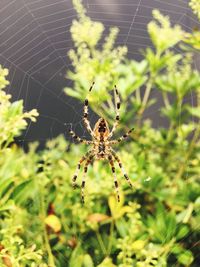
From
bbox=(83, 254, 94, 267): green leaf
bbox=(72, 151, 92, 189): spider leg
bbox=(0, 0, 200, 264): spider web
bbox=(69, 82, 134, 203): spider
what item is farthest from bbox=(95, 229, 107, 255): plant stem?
bbox=(0, 0, 200, 264): spider web

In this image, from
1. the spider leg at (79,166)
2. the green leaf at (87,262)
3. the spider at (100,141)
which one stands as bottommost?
the green leaf at (87,262)

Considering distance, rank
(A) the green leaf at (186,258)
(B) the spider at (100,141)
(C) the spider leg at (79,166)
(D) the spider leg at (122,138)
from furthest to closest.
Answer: (B) the spider at (100,141) → (D) the spider leg at (122,138) → (C) the spider leg at (79,166) → (A) the green leaf at (186,258)

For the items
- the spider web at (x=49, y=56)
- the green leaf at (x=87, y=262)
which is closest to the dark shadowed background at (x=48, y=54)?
the spider web at (x=49, y=56)

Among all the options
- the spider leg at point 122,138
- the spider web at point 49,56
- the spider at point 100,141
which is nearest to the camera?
the spider leg at point 122,138

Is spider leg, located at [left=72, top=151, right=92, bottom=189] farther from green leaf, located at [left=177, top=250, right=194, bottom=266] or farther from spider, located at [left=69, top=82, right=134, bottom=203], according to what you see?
green leaf, located at [left=177, top=250, right=194, bottom=266]

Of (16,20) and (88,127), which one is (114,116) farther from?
(16,20)

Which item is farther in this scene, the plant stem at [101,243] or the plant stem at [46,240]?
the plant stem at [101,243]

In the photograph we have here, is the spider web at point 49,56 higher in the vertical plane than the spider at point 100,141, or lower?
higher

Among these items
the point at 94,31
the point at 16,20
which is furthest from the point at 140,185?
the point at 16,20

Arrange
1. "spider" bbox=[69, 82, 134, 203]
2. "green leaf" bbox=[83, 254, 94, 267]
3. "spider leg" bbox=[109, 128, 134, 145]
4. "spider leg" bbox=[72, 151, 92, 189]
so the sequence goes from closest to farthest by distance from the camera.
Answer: "green leaf" bbox=[83, 254, 94, 267] → "spider leg" bbox=[72, 151, 92, 189] → "spider leg" bbox=[109, 128, 134, 145] → "spider" bbox=[69, 82, 134, 203]

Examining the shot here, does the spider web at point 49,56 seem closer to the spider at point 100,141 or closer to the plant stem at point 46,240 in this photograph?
the spider at point 100,141

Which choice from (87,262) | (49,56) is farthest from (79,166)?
(49,56)

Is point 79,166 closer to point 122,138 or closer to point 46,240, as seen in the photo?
point 122,138
